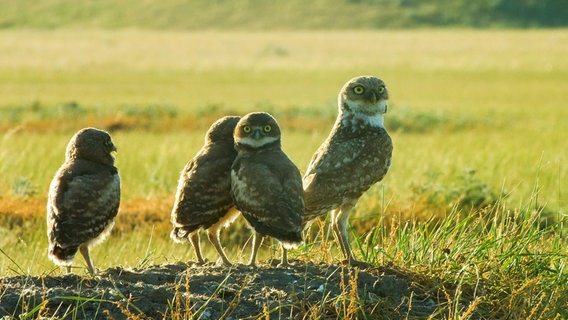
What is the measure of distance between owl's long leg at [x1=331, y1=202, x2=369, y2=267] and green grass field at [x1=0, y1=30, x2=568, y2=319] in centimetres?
24

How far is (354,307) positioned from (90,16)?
439 ft

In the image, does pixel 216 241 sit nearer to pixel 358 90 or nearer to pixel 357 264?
pixel 357 264

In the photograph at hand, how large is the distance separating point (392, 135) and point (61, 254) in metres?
18.1

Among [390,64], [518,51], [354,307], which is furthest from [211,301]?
[518,51]

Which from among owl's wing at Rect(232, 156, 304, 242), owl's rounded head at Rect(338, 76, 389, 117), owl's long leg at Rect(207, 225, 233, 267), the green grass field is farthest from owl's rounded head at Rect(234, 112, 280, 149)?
the green grass field

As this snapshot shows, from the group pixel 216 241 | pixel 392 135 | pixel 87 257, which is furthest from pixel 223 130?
pixel 392 135

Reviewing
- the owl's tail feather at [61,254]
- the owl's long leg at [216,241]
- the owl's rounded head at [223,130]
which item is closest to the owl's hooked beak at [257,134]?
the owl's rounded head at [223,130]

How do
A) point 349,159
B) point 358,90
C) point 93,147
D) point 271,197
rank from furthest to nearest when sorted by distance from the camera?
point 358,90, point 349,159, point 93,147, point 271,197

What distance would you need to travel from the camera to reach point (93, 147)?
6516 mm

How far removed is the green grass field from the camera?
6707 mm

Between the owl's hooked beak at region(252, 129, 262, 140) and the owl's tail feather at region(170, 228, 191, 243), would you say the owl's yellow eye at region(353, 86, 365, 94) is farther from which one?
the owl's tail feather at region(170, 228, 191, 243)

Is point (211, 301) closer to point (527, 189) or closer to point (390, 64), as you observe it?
point (527, 189)

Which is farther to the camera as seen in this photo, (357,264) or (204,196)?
(357,264)

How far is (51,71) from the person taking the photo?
5322cm
